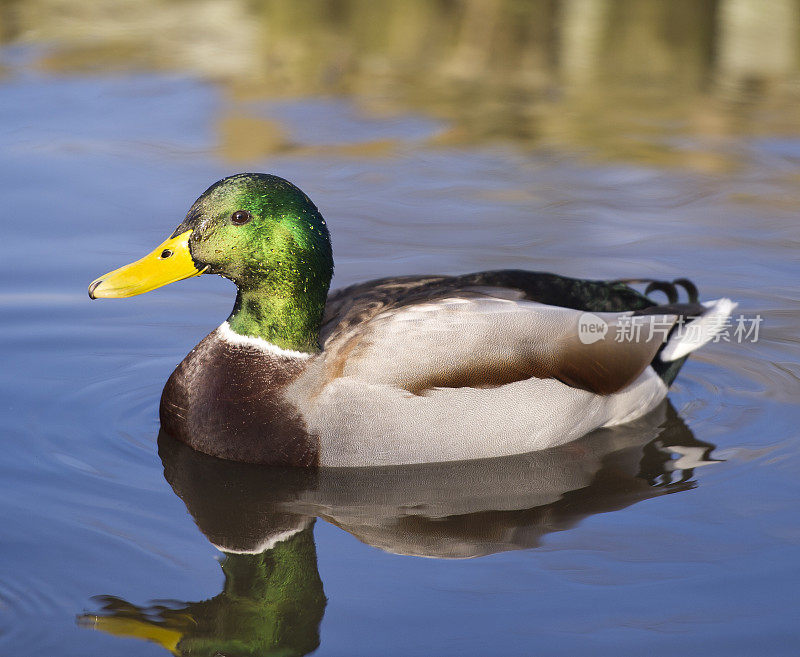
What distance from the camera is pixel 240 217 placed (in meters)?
5.58

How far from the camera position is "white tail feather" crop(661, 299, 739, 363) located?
636 cm

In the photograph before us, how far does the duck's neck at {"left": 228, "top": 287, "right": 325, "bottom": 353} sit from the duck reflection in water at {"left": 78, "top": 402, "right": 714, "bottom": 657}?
1.92 ft

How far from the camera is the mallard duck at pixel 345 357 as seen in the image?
5500 millimetres

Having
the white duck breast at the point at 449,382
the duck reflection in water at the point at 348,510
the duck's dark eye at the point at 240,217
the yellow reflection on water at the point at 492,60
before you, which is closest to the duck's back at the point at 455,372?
the white duck breast at the point at 449,382

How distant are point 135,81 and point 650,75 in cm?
484

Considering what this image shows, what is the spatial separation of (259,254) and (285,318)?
322 millimetres

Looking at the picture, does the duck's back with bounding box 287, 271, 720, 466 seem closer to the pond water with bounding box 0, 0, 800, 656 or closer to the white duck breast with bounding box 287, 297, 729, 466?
the white duck breast with bounding box 287, 297, 729, 466

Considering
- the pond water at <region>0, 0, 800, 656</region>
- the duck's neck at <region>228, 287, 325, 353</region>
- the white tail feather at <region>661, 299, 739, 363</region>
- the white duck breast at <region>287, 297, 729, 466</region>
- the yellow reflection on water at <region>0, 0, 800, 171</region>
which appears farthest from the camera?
the yellow reflection on water at <region>0, 0, 800, 171</region>

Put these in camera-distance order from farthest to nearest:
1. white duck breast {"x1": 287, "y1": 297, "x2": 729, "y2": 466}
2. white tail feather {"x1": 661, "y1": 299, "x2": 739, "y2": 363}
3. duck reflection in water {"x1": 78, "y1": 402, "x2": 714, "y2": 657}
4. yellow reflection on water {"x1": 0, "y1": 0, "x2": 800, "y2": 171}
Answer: yellow reflection on water {"x1": 0, "y1": 0, "x2": 800, "y2": 171}, white tail feather {"x1": 661, "y1": 299, "x2": 739, "y2": 363}, white duck breast {"x1": 287, "y1": 297, "x2": 729, "y2": 466}, duck reflection in water {"x1": 78, "y1": 402, "x2": 714, "y2": 657}

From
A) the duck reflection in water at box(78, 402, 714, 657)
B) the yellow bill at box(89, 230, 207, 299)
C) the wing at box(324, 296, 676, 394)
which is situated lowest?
the duck reflection in water at box(78, 402, 714, 657)

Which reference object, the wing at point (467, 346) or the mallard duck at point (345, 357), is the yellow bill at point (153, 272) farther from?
the wing at point (467, 346)

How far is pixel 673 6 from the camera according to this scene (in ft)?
44.9

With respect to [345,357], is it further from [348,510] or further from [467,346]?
[348,510]

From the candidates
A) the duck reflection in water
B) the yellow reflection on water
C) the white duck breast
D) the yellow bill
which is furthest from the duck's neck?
the yellow reflection on water
